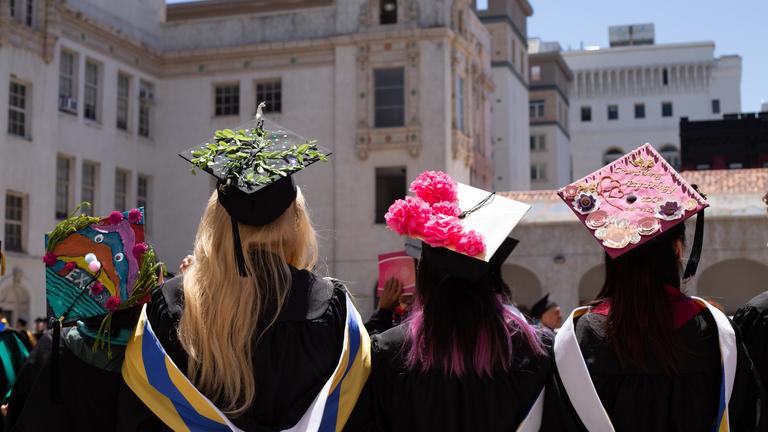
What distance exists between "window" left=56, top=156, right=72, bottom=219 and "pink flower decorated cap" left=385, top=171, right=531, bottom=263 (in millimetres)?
29883

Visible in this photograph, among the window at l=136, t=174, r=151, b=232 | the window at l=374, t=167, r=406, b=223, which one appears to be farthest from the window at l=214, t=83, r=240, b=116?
the window at l=374, t=167, r=406, b=223

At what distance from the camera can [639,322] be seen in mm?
4305

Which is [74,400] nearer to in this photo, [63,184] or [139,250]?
[139,250]

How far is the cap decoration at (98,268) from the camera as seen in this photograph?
490 cm

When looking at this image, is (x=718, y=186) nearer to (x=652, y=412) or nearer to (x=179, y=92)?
(x=179, y=92)

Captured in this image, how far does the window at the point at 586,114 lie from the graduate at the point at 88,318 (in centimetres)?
8395

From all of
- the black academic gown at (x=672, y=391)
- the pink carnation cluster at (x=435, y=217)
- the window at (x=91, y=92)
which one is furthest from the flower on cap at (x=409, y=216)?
the window at (x=91, y=92)

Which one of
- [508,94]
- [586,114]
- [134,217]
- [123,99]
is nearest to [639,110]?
[586,114]

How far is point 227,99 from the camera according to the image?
38188mm

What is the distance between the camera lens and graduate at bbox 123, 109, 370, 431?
4117 mm

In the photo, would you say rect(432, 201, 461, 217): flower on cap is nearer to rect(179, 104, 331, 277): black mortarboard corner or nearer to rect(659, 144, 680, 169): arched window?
rect(179, 104, 331, 277): black mortarboard corner

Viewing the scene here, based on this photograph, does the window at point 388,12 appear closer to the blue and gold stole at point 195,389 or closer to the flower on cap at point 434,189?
the flower on cap at point 434,189

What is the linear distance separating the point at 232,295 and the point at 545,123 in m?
69.2

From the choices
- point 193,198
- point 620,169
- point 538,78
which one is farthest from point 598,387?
point 538,78
